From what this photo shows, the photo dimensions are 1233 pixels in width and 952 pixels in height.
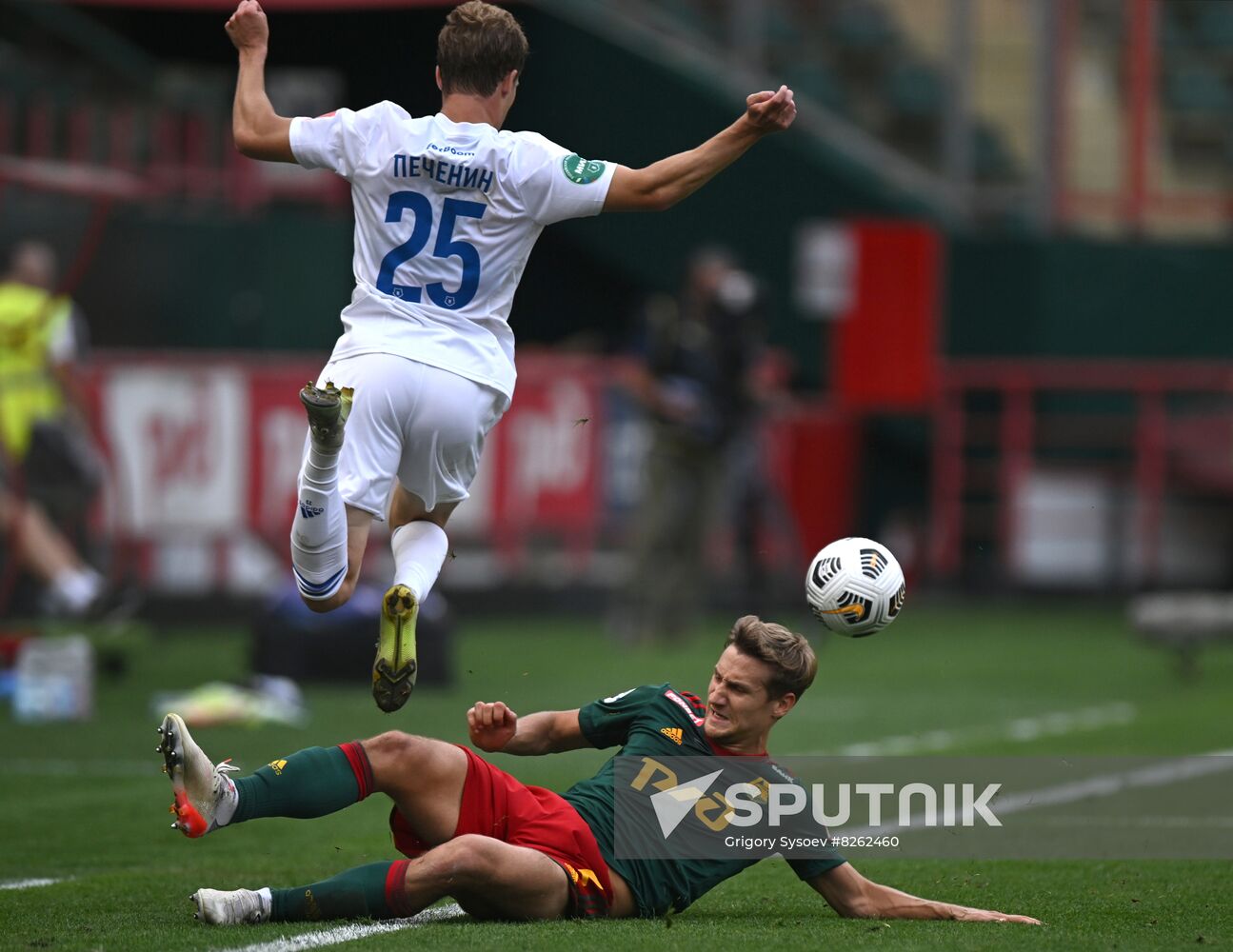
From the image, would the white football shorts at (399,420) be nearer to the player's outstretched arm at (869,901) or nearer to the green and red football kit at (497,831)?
the green and red football kit at (497,831)

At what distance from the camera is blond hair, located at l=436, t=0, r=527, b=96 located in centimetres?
652

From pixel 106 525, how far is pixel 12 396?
1.28m

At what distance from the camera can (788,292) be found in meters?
22.2

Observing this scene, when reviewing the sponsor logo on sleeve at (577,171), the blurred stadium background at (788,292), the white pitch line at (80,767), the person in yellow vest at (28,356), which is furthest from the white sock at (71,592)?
the sponsor logo on sleeve at (577,171)

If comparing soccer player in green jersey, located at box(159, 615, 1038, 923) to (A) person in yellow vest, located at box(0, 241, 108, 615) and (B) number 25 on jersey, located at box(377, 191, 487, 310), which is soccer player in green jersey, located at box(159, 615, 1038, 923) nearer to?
(B) number 25 on jersey, located at box(377, 191, 487, 310)

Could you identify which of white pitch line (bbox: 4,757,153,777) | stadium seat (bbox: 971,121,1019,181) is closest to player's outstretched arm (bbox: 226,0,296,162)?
white pitch line (bbox: 4,757,153,777)

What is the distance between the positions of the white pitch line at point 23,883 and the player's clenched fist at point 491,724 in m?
1.80

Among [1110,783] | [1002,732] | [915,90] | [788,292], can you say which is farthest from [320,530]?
[915,90]

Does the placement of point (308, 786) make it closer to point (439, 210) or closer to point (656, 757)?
point (656, 757)

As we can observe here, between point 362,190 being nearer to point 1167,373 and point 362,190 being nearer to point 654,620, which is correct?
point 654,620

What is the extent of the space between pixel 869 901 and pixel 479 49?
2.76 m

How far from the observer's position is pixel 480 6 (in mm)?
6590

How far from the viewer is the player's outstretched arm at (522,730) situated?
575 cm

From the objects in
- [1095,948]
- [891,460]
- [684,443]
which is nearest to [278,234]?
[684,443]
